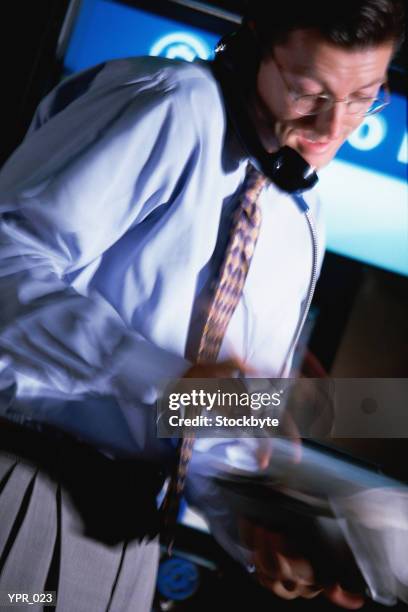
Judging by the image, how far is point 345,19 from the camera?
71 cm

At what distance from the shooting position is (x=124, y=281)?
740 millimetres

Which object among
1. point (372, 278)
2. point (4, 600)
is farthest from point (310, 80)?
point (372, 278)

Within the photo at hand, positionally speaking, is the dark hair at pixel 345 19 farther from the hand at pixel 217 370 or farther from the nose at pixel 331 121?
the hand at pixel 217 370

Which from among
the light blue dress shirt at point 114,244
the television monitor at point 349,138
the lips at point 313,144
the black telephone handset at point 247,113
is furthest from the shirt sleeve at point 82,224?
the television monitor at point 349,138

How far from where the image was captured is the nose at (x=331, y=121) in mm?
800

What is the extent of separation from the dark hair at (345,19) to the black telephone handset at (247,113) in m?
0.07

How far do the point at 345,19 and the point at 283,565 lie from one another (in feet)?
2.31

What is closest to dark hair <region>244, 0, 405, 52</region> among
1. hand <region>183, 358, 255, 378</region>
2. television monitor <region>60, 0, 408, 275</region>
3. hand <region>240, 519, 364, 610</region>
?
hand <region>183, 358, 255, 378</region>

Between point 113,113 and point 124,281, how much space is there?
23cm

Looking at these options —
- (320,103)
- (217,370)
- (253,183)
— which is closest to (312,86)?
(320,103)

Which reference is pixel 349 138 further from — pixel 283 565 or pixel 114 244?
pixel 283 565

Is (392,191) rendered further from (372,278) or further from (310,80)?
(310,80)

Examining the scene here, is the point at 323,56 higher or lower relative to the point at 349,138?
higher

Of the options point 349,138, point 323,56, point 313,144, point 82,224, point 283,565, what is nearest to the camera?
point 283,565
